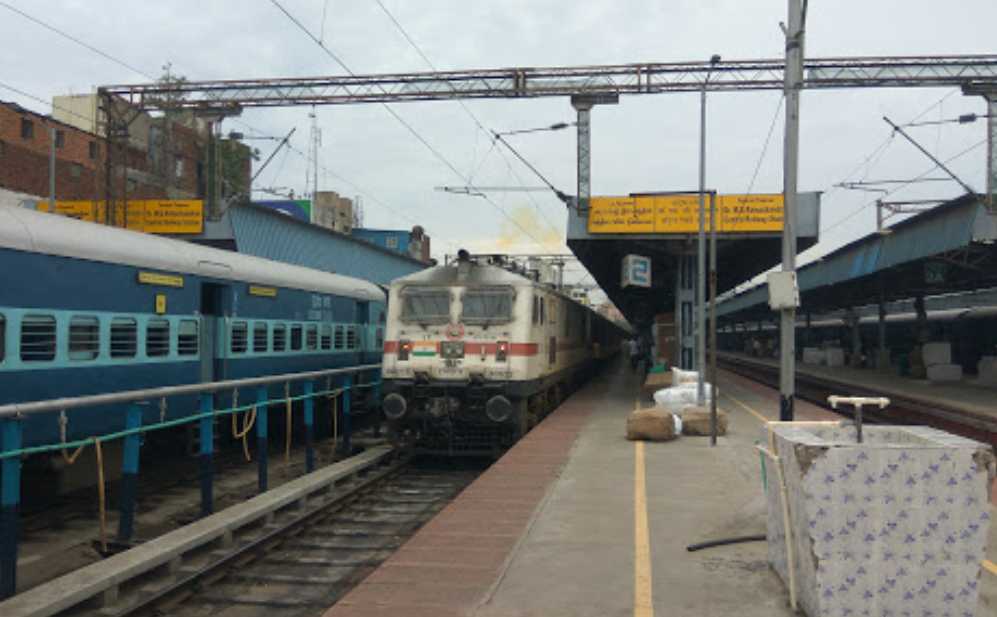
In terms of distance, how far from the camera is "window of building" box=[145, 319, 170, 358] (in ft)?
34.6

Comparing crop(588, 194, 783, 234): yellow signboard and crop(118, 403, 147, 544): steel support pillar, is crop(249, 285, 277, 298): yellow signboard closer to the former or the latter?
crop(118, 403, 147, 544): steel support pillar

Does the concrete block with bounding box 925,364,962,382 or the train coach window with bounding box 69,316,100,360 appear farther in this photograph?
the concrete block with bounding box 925,364,962,382

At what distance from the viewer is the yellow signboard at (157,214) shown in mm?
26672

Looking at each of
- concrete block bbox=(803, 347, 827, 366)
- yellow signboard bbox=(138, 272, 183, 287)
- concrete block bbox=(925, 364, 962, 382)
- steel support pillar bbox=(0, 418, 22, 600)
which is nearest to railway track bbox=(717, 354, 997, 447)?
concrete block bbox=(925, 364, 962, 382)

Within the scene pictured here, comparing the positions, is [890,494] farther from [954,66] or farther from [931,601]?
[954,66]

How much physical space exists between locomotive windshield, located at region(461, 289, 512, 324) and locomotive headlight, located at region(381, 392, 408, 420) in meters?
1.73

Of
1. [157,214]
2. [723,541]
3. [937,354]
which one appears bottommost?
[723,541]

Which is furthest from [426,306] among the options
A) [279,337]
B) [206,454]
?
[206,454]

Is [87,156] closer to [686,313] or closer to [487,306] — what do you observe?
[686,313]

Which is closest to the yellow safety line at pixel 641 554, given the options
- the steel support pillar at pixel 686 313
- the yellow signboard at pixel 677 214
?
the yellow signboard at pixel 677 214

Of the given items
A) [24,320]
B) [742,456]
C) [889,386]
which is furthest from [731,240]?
[24,320]

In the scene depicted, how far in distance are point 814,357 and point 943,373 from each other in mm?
18197

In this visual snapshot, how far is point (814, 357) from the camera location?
152 ft

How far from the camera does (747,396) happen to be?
23.2 m
